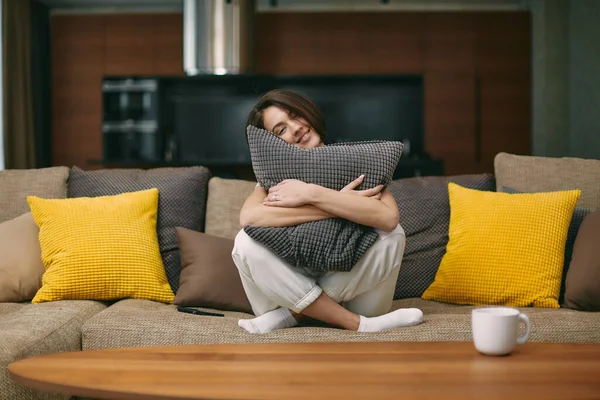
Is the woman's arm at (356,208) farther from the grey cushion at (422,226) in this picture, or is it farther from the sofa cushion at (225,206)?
the sofa cushion at (225,206)

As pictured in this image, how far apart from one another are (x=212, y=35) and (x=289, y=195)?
4148 millimetres

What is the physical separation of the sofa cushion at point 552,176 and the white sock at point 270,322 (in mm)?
1053

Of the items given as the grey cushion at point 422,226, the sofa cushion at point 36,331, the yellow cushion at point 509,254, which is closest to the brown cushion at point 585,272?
the yellow cushion at point 509,254

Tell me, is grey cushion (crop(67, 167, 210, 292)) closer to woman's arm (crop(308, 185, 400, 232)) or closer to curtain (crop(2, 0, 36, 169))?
woman's arm (crop(308, 185, 400, 232))

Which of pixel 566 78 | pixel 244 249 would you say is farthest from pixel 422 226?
pixel 566 78

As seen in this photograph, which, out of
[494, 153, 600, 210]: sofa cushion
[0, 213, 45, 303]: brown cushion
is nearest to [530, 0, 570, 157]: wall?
[494, 153, 600, 210]: sofa cushion

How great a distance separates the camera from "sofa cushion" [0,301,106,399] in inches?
65.2

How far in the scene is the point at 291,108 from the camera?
2.23 meters

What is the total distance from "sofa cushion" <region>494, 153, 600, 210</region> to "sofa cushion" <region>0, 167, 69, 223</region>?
1643 millimetres

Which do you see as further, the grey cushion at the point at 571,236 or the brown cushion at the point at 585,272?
the grey cushion at the point at 571,236

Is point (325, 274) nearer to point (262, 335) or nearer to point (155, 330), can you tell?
point (262, 335)

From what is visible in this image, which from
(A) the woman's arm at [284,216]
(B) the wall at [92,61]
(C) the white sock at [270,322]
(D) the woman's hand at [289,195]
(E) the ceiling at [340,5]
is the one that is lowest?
(C) the white sock at [270,322]

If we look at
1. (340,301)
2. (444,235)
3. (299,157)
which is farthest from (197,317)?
(444,235)

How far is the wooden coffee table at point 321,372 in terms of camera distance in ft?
3.69
